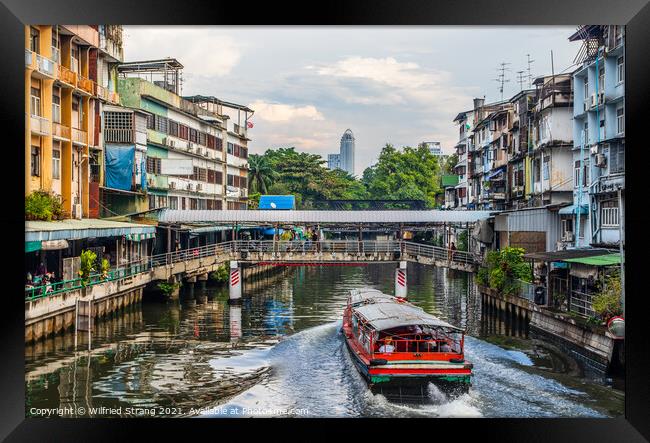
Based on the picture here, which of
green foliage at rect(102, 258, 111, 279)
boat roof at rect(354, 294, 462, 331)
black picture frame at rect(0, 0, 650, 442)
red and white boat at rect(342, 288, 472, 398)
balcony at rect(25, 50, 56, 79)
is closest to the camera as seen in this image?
black picture frame at rect(0, 0, 650, 442)

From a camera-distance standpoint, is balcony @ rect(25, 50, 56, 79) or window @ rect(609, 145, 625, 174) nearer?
balcony @ rect(25, 50, 56, 79)

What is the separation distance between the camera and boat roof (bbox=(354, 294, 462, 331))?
13109mm

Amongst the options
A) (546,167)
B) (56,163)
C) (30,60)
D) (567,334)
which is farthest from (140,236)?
(567,334)

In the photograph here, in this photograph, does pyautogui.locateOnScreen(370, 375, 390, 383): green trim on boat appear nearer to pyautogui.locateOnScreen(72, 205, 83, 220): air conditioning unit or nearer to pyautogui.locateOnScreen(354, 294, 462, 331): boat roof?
pyautogui.locateOnScreen(354, 294, 462, 331): boat roof

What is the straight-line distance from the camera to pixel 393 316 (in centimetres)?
1398

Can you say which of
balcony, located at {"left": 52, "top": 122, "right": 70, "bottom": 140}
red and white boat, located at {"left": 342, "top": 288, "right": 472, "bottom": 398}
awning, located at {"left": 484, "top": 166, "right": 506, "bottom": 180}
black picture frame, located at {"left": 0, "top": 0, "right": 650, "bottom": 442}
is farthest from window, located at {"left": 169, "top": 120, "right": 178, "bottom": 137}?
black picture frame, located at {"left": 0, "top": 0, "right": 650, "bottom": 442}

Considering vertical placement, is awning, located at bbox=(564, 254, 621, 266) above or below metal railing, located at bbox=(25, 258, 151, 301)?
above

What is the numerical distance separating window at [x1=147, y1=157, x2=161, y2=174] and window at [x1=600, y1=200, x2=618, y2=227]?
1532cm

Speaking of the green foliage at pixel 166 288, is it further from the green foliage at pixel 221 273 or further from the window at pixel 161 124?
the window at pixel 161 124

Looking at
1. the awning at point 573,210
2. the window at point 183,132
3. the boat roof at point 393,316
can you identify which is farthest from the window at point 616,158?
the window at point 183,132

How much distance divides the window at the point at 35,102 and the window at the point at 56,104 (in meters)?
1.15

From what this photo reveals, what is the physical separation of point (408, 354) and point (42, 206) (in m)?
9.22

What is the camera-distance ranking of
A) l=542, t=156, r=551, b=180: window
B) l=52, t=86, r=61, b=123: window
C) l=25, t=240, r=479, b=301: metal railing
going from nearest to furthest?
l=52, t=86, r=61, b=123: window
l=542, t=156, r=551, b=180: window
l=25, t=240, r=479, b=301: metal railing
